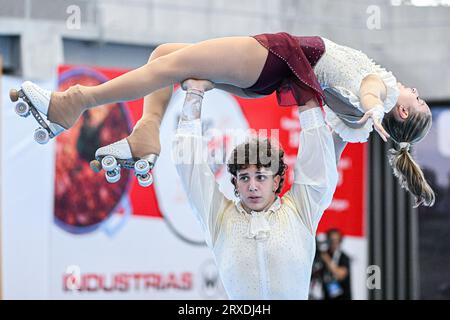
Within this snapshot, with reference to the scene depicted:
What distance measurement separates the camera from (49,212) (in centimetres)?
410

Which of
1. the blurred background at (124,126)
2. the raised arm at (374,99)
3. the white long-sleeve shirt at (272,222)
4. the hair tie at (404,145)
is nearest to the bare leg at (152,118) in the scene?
the white long-sleeve shirt at (272,222)

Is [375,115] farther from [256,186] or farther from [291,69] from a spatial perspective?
[256,186]

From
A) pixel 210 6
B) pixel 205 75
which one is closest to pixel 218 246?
pixel 205 75

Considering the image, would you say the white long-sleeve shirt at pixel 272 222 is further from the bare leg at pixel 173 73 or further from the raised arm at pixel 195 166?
the bare leg at pixel 173 73

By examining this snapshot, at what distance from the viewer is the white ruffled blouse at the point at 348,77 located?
2.21m

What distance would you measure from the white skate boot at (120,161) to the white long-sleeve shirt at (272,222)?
0.09 meters

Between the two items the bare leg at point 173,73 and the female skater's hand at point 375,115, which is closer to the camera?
the female skater's hand at point 375,115

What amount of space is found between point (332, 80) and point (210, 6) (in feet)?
6.78

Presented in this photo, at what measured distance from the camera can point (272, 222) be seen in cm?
222

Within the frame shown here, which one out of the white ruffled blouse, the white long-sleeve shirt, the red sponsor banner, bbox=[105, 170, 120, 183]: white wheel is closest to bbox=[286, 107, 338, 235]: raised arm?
the white long-sleeve shirt

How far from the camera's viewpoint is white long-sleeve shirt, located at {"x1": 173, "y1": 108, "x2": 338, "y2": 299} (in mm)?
2135

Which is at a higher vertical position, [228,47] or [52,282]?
[228,47]

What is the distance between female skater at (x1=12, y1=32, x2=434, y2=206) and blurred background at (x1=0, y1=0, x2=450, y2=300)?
4.90 feet

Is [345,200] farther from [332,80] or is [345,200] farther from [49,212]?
[332,80]
